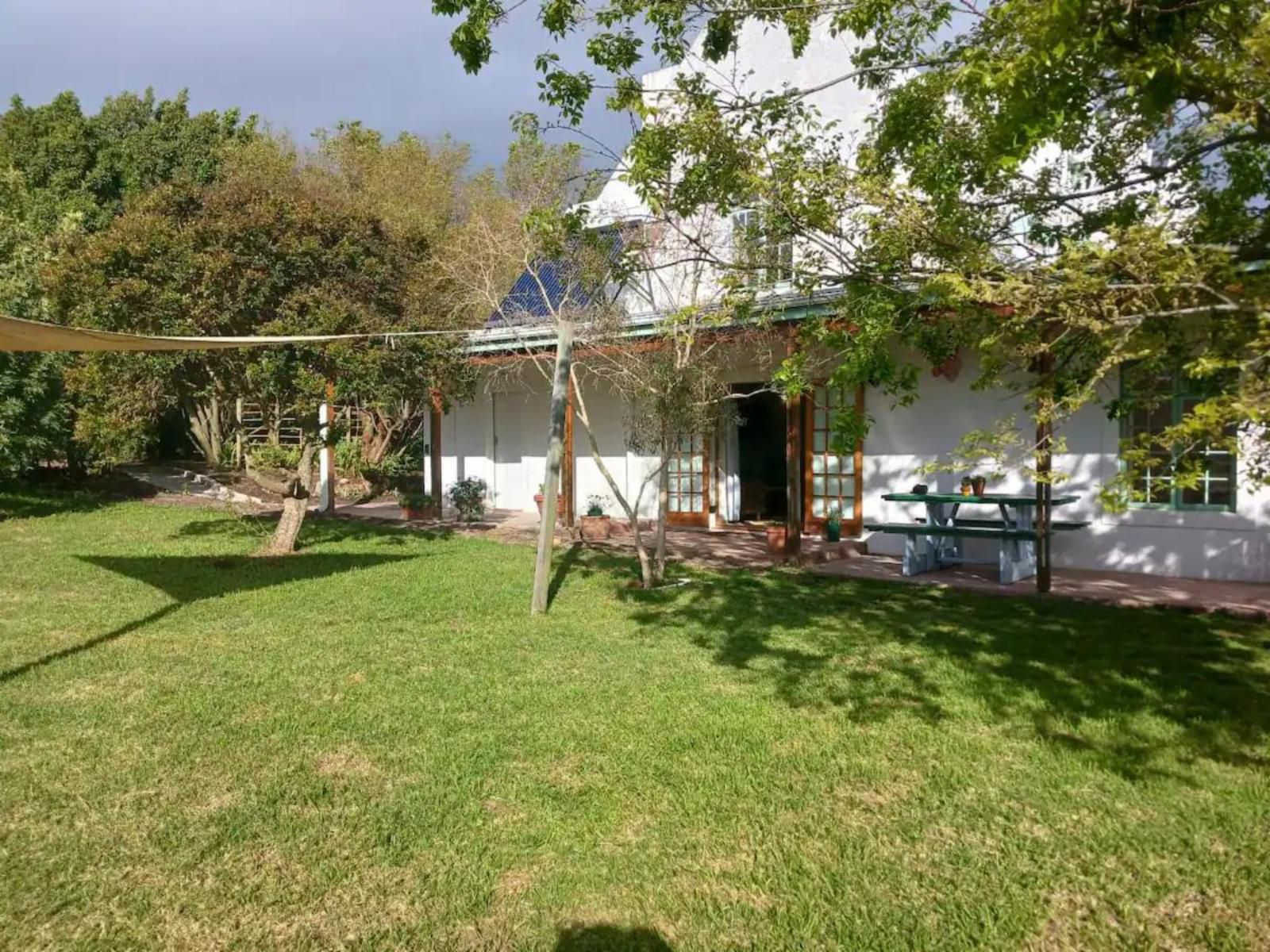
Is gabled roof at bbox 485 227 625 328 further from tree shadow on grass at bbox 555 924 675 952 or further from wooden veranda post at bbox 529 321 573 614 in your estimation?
tree shadow on grass at bbox 555 924 675 952

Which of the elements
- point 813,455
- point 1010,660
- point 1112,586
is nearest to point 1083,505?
point 1112,586

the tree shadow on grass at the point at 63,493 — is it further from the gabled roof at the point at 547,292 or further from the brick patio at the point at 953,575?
the gabled roof at the point at 547,292

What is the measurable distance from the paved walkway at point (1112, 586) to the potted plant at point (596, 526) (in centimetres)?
355

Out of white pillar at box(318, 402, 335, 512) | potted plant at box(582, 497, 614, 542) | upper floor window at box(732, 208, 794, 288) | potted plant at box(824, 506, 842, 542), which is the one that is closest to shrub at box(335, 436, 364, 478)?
white pillar at box(318, 402, 335, 512)

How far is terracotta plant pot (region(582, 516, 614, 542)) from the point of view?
12.5 meters

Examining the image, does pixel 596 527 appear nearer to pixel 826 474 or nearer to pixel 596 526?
pixel 596 526

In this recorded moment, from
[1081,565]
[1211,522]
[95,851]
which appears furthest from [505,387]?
[95,851]

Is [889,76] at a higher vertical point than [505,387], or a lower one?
higher

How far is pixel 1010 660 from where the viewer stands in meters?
5.98

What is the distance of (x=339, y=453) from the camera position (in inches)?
730

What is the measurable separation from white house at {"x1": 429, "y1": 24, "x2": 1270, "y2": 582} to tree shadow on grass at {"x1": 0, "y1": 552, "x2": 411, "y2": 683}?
331cm

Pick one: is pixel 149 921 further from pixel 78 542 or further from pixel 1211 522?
pixel 78 542

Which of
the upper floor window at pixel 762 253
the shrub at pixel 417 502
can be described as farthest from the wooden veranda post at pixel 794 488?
the shrub at pixel 417 502

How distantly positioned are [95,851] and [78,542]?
31.0ft
